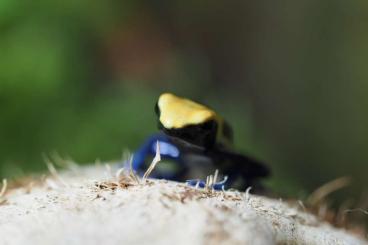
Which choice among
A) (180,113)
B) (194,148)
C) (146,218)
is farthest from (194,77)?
(146,218)

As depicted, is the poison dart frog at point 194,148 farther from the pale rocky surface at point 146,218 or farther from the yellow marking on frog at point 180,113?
the pale rocky surface at point 146,218

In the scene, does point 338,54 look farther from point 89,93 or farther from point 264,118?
point 89,93

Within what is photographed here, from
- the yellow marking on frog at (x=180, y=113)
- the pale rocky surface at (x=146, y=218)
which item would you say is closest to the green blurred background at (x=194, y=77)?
the yellow marking on frog at (x=180, y=113)

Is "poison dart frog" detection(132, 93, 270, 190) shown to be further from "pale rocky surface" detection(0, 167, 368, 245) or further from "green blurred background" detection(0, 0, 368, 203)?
"green blurred background" detection(0, 0, 368, 203)

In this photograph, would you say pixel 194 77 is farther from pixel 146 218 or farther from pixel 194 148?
pixel 146 218

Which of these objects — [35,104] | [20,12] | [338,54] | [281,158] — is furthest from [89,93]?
[338,54]
